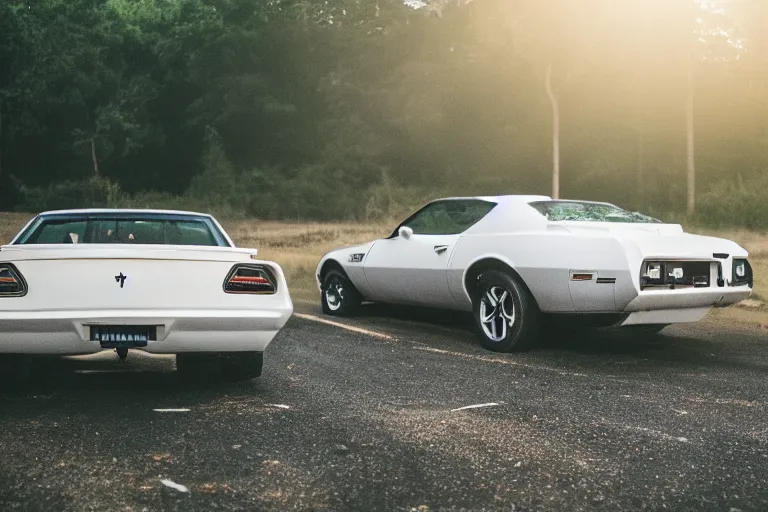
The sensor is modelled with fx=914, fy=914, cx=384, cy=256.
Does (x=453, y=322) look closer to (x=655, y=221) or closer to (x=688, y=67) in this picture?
(x=655, y=221)

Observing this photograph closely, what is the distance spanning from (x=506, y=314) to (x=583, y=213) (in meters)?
1.15

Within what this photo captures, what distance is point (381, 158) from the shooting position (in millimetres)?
48938

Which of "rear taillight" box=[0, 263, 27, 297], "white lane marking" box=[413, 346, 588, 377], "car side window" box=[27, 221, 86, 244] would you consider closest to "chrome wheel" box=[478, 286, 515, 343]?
"white lane marking" box=[413, 346, 588, 377]

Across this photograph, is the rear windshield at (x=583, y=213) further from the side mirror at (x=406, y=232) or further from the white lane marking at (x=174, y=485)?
the white lane marking at (x=174, y=485)

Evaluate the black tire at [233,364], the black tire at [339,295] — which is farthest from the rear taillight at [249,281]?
the black tire at [339,295]

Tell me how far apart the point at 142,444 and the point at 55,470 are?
1.84ft

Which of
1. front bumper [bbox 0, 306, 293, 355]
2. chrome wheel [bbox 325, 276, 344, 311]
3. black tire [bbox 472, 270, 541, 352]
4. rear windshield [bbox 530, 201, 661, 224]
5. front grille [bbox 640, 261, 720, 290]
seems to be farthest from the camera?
chrome wheel [bbox 325, 276, 344, 311]

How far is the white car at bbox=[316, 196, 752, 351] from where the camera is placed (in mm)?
7117

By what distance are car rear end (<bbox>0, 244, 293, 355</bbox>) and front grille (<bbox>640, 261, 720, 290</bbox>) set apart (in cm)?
299

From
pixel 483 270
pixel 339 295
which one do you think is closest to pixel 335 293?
pixel 339 295

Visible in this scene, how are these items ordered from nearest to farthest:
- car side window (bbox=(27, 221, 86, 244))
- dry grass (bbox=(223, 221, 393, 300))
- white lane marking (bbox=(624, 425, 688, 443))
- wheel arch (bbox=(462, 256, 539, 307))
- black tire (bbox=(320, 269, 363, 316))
Result: white lane marking (bbox=(624, 425, 688, 443)) → car side window (bbox=(27, 221, 86, 244)) → wheel arch (bbox=(462, 256, 539, 307)) → black tire (bbox=(320, 269, 363, 316)) → dry grass (bbox=(223, 221, 393, 300))

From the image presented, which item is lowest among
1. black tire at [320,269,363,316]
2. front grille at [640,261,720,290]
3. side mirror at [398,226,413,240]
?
black tire at [320,269,363,316]

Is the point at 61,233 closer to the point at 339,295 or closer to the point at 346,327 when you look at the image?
the point at 346,327

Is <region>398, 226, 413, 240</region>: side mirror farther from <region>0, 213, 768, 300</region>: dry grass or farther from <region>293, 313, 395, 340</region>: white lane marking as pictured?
<region>0, 213, 768, 300</region>: dry grass
